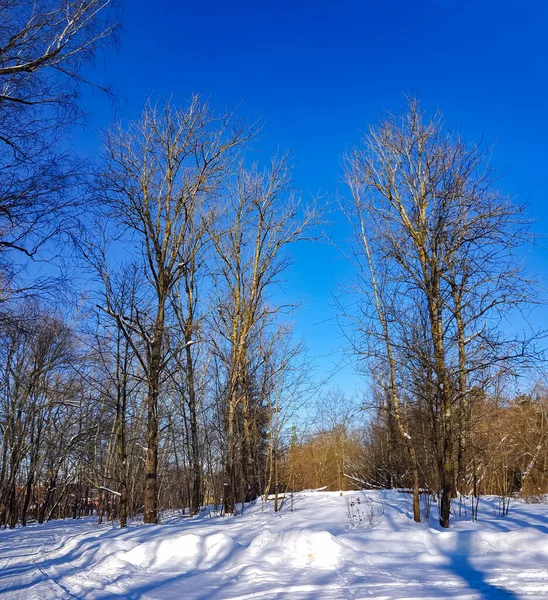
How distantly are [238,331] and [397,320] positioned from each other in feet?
20.3

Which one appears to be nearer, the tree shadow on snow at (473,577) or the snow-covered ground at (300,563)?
the tree shadow on snow at (473,577)

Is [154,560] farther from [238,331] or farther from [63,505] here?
[63,505]

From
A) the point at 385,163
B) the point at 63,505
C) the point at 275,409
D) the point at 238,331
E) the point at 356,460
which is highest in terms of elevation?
the point at 385,163

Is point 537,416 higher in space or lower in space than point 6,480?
higher

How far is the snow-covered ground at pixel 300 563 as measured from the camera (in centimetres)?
533

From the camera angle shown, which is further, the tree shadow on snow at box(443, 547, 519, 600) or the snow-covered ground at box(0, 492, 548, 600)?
the snow-covered ground at box(0, 492, 548, 600)

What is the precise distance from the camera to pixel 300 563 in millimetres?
6688

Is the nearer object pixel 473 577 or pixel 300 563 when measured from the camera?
pixel 473 577

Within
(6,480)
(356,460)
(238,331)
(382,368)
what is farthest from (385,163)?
(6,480)

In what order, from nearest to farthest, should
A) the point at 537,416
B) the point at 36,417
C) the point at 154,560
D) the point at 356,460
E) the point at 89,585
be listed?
the point at 89,585
the point at 154,560
the point at 537,416
the point at 356,460
the point at 36,417

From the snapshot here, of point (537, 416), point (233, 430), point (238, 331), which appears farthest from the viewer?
point (537, 416)

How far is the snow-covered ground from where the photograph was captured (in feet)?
17.5

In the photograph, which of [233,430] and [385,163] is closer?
[385,163]

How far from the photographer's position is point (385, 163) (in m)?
9.86
